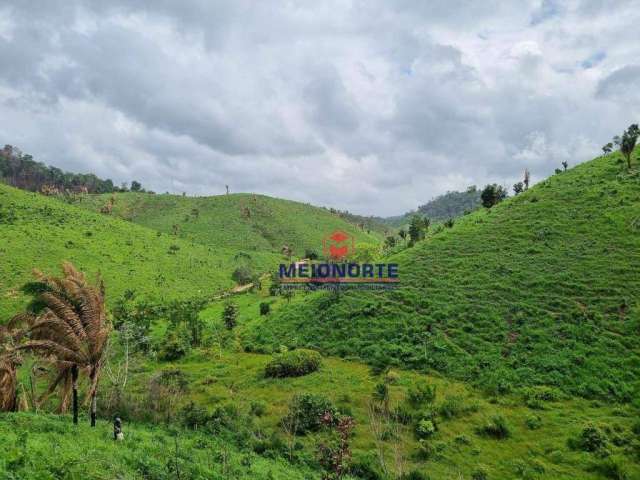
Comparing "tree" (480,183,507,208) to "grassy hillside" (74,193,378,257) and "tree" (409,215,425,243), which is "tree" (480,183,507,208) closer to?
"tree" (409,215,425,243)

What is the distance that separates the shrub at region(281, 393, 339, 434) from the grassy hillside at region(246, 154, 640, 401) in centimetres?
962

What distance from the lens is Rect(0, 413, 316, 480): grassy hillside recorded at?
12172mm

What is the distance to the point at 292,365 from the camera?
33.3 meters

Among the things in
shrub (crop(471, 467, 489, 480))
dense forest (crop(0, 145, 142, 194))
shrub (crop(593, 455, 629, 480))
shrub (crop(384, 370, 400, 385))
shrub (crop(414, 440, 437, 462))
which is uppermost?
dense forest (crop(0, 145, 142, 194))

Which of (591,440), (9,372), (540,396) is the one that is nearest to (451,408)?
(540,396)

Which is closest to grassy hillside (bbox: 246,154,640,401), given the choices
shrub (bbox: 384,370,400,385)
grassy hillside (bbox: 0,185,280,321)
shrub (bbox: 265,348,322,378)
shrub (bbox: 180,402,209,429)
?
shrub (bbox: 384,370,400,385)

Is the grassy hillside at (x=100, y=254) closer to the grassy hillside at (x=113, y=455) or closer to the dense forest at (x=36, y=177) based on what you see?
the grassy hillside at (x=113, y=455)

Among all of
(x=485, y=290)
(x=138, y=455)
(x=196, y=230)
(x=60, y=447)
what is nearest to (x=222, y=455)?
(x=138, y=455)

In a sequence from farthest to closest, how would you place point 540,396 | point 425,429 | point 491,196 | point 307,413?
point 491,196
point 540,396
point 307,413
point 425,429

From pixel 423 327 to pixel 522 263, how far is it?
1443cm

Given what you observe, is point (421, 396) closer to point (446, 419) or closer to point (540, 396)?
point (446, 419)

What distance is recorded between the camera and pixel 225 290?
239ft

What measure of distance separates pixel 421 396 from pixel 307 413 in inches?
309

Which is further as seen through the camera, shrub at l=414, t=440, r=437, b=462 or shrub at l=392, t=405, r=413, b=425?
shrub at l=392, t=405, r=413, b=425
